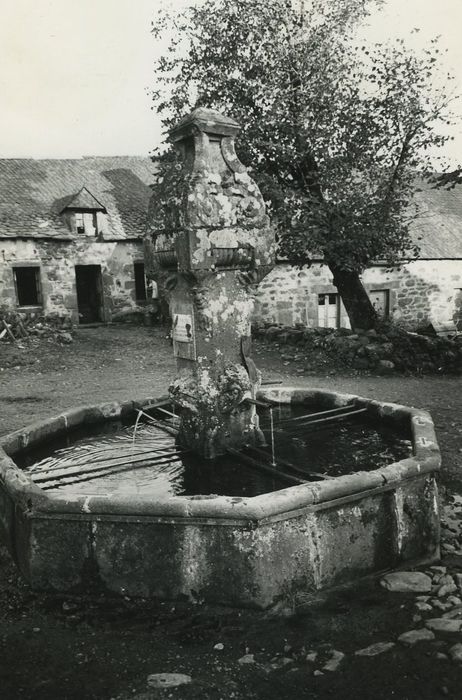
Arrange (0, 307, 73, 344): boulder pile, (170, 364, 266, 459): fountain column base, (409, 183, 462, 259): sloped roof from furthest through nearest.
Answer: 1. (409, 183, 462, 259): sloped roof
2. (0, 307, 73, 344): boulder pile
3. (170, 364, 266, 459): fountain column base

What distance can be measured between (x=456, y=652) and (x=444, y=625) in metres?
0.28

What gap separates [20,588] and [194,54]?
1267cm

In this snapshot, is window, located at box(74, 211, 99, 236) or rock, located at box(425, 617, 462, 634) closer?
rock, located at box(425, 617, 462, 634)

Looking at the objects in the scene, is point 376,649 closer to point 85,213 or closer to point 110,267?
point 110,267

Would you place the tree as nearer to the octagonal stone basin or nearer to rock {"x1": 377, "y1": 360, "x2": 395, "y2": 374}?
rock {"x1": 377, "y1": 360, "x2": 395, "y2": 374}

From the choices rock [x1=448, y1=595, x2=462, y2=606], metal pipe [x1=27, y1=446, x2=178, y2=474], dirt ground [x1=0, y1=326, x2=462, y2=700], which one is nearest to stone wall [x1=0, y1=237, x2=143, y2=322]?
metal pipe [x1=27, y1=446, x2=178, y2=474]

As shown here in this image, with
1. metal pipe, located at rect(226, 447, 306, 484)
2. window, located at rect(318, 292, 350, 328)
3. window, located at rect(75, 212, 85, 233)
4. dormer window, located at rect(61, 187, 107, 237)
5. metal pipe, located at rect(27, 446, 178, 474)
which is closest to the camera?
metal pipe, located at rect(226, 447, 306, 484)

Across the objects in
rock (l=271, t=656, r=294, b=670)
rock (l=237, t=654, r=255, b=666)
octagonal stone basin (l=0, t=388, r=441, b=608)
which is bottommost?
rock (l=237, t=654, r=255, b=666)

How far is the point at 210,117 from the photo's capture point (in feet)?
16.6

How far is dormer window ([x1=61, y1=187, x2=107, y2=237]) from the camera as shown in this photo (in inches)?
829

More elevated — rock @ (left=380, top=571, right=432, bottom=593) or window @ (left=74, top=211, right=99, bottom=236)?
window @ (left=74, top=211, right=99, bottom=236)

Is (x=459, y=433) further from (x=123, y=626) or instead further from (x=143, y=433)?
(x=123, y=626)

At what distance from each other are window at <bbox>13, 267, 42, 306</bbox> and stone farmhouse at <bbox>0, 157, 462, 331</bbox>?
0.13 ft

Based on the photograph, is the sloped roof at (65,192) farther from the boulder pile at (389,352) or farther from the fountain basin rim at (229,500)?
the fountain basin rim at (229,500)
